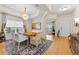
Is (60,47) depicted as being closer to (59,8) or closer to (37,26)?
(37,26)

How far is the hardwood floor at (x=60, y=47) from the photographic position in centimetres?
215

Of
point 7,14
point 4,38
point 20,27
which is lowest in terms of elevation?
point 4,38

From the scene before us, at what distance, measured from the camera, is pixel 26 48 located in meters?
2.19

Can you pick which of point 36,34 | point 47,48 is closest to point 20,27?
point 36,34

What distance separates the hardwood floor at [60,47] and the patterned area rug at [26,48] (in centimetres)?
7

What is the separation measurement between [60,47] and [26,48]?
1.79ft

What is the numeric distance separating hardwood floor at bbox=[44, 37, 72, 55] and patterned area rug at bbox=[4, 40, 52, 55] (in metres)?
0.07

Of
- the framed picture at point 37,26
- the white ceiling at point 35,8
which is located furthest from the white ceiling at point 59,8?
the framed picture at point 37,26

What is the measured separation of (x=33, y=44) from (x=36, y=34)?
17cm

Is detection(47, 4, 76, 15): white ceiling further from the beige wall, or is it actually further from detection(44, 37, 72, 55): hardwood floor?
detection(44, 37, 72, 55): hardwood floor

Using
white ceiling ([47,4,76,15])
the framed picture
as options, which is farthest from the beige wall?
the framed picture

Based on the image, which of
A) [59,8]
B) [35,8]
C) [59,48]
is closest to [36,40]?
[59,48]

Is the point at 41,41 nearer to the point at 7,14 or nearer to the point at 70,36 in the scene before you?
the point at 70,36

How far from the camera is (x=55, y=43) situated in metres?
2.17
